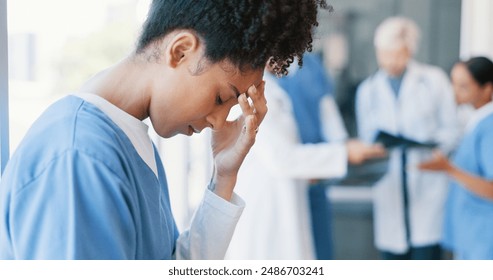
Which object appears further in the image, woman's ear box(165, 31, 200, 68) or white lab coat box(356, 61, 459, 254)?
white lab coat box(356, 61, 459, 254)

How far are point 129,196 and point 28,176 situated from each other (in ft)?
0.32

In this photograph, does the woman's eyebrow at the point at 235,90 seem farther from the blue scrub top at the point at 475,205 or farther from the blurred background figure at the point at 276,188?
the blue scrub top at the point at 475,205

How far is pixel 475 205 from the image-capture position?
5.66 feet

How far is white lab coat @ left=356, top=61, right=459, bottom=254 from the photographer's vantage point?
2295 millimetres

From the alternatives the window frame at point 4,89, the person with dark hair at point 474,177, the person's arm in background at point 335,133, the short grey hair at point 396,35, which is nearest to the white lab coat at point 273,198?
the person's arm in background at point 335,133

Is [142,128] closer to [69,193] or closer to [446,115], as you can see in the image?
[69,193]

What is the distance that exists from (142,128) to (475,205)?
4.22 ft

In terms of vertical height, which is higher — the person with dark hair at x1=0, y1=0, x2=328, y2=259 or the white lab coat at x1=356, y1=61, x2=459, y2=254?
the person with dark hair at x1=0, y1=0, x2=328, y2=259

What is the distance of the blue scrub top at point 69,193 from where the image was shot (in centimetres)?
56

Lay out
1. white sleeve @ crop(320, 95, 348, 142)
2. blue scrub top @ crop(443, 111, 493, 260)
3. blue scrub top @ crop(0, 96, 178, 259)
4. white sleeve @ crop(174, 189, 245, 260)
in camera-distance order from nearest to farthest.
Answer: blue scrub top @ crop(0, 96, 178, 259) < white sleeve @ crop(174, 189, 245, 260) < blue scrub top @ crop(443, 111, 493, 260) < white sleeve @ crop(320, 95, 348, 142)

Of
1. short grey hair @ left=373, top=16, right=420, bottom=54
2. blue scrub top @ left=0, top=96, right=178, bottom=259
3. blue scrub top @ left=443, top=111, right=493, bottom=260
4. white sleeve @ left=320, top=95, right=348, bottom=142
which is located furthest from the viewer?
short grey hair @ left=373, top=16, right=420, bottom=54

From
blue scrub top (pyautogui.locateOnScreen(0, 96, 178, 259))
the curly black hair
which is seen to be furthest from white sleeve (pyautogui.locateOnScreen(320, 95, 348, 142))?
blue scrub top (pyautogui.locateOnScreen(0, 96, 178, 259))

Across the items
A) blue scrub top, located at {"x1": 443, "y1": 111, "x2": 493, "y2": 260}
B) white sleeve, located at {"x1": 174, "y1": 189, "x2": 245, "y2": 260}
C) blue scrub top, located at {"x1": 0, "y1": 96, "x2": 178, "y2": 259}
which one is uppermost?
blue scrub top, located at {"x1": 0, "y1": 96, "x2": 178, "y2": 259}

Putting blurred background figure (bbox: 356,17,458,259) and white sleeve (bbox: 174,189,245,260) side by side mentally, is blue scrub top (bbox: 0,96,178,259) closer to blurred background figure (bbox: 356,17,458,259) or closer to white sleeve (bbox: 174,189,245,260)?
white sleeve (bbox: 174,189,245,260)
